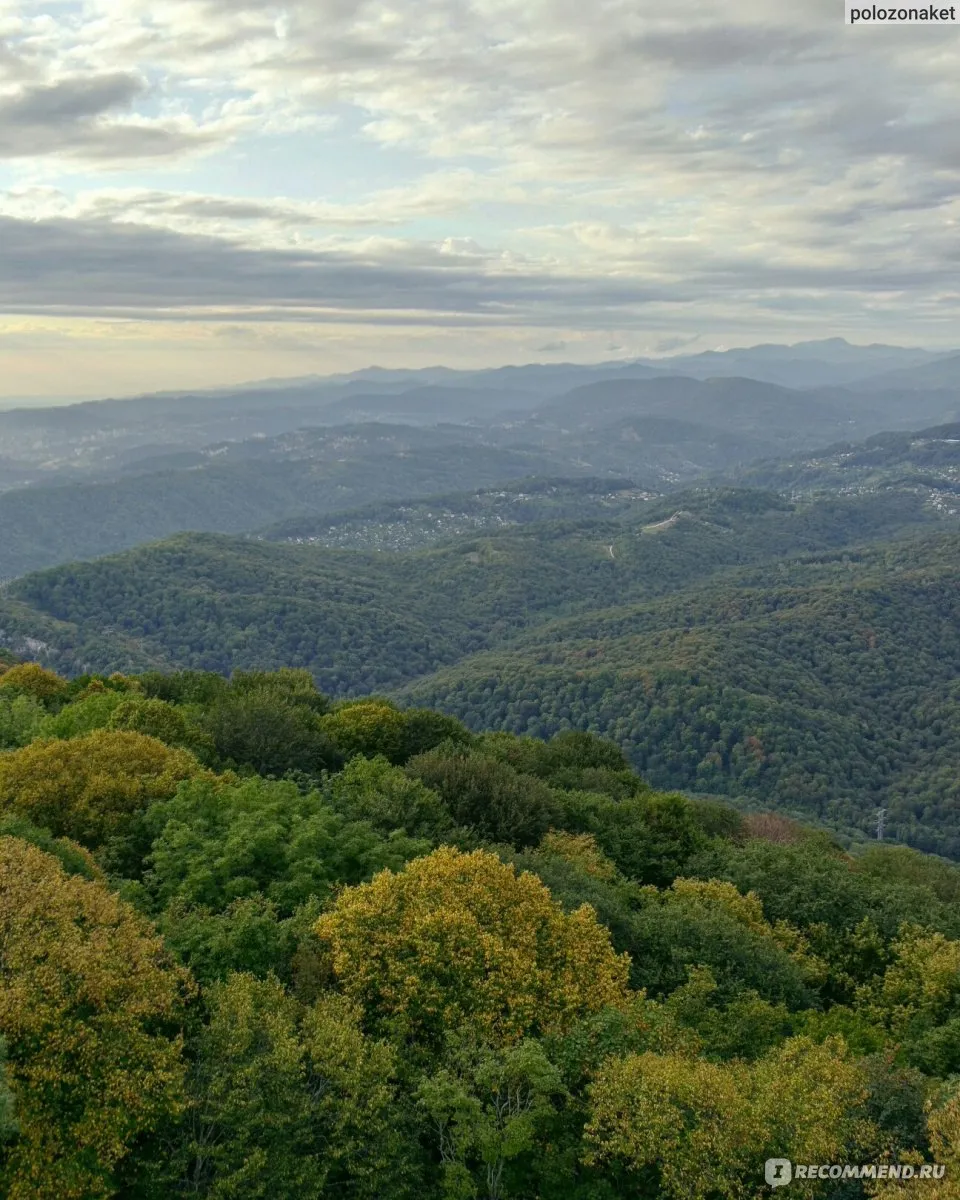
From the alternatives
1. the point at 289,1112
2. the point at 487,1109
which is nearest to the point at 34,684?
the point at 289,1112

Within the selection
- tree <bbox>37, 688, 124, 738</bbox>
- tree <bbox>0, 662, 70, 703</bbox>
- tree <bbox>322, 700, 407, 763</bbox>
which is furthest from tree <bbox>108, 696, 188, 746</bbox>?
tree <bbox>0, 662, 70, 703</bbox>

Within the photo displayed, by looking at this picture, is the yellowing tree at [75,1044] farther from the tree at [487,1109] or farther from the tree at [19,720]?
the tree at [19,720]

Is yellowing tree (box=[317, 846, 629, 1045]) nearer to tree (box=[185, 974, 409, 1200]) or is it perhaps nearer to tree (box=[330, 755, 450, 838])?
tree (box=[185, 974, 409, 1200])

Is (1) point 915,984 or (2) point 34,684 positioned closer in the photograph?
(1) point 915,984

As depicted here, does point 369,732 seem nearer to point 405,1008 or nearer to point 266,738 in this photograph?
point 266,738

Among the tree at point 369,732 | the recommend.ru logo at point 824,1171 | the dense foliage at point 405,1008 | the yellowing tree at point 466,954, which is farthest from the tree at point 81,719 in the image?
the recommend.ru logo at point 824,1171

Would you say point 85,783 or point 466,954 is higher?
point 85,783

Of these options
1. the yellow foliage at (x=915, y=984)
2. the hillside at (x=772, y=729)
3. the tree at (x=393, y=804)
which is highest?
the tree at (x=393, y=804)
